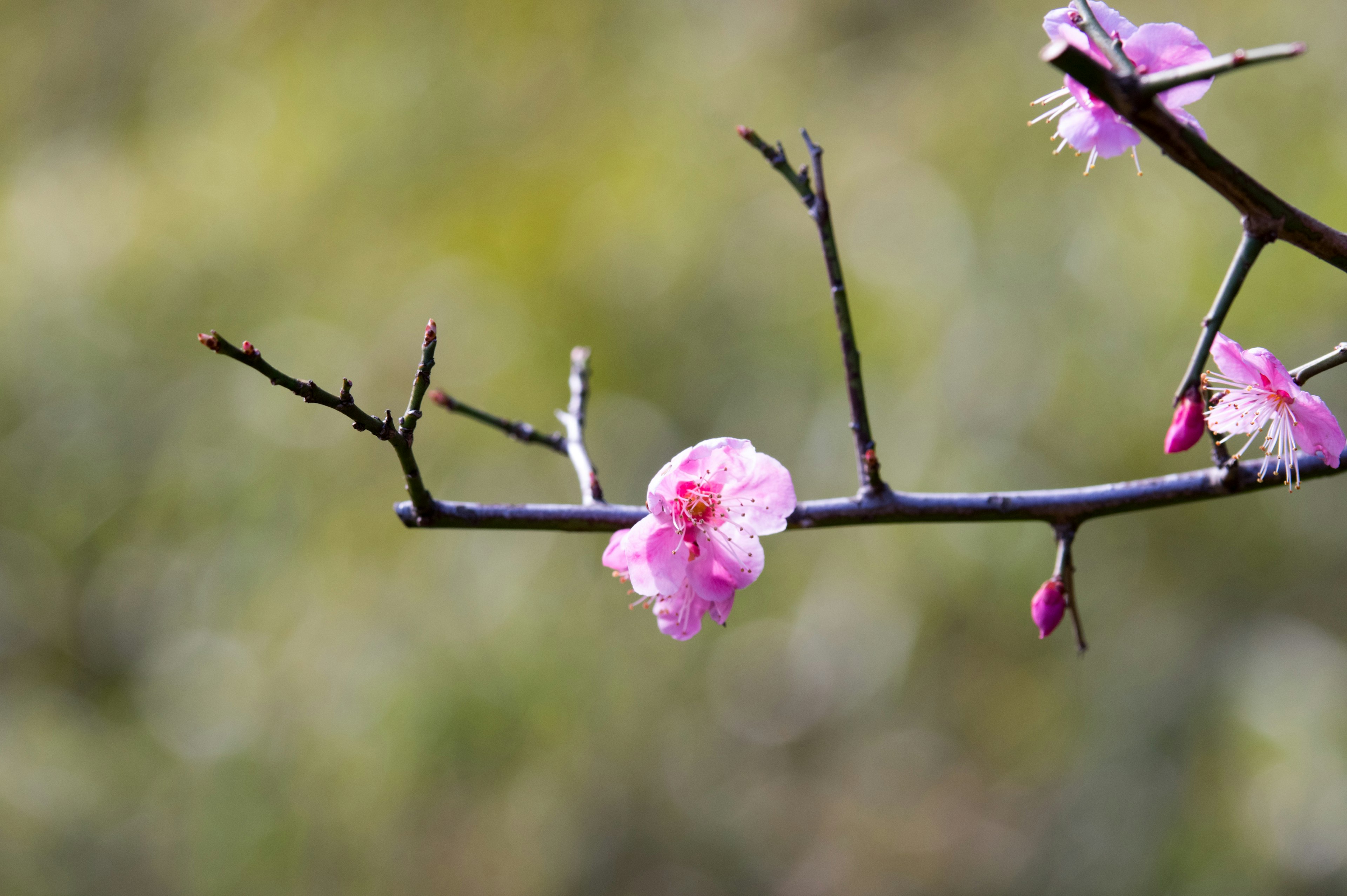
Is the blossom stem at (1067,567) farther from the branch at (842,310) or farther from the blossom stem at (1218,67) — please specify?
the blossom stem at (1218,67)

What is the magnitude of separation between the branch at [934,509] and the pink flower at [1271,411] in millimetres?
24

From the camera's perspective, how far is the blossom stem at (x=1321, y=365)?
19.3 inches

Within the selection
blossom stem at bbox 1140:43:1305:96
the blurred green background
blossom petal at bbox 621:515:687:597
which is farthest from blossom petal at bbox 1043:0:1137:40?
the blurred green background

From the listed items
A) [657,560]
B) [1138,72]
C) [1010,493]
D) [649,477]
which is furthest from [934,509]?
[649,477]

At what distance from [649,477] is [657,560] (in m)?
1.65

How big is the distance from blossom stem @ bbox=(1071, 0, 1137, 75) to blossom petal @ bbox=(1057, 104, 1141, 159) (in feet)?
0.23

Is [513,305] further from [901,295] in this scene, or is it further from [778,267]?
[901,295]

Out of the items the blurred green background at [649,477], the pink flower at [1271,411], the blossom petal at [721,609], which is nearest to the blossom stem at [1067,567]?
the pink flower at [1271,411]

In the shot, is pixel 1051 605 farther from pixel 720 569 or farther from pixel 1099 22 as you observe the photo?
pixel 1099 22

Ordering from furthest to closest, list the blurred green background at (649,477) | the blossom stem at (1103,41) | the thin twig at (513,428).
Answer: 1. the blurred green background at (649,477)
2. the thin twig at (513,428)
3. the blossom stem at (1103,41)

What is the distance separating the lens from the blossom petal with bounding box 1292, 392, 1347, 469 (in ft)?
1.83

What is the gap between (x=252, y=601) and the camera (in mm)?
2449

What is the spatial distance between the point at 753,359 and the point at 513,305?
0.67 metres

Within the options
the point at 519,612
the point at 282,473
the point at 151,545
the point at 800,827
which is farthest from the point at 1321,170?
the point at 151,545
